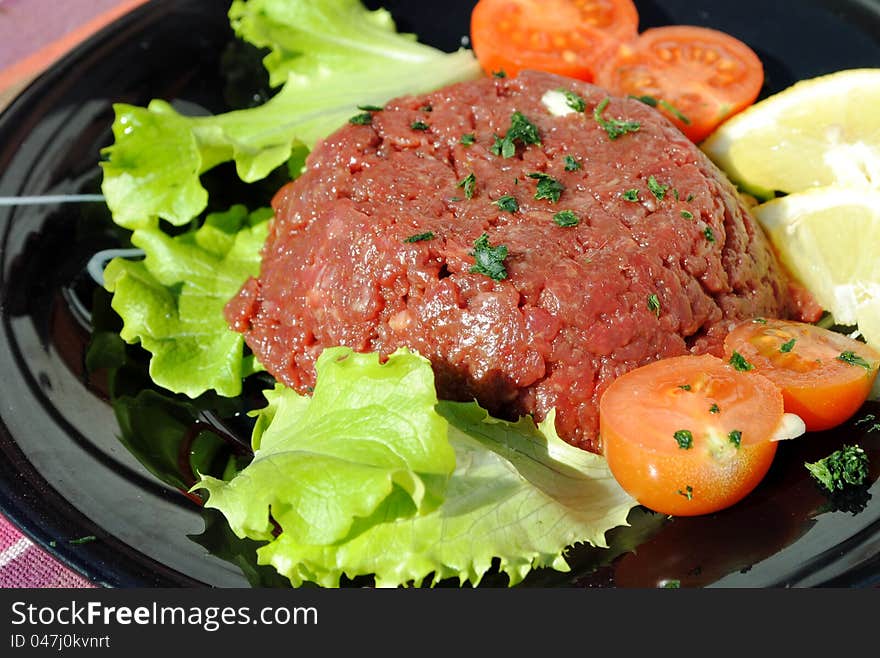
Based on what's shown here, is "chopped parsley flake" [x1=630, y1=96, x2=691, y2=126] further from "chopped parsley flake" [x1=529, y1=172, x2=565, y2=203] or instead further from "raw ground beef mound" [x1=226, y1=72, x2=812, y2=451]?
"chopped parsley flake" [x1=529, y1=172, x2=565, y2=203]

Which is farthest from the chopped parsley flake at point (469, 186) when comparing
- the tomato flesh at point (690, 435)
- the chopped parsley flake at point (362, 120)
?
the tomato flesh at point (690, 435)

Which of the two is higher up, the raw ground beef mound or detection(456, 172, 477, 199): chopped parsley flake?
detection(456, 172, 477, 199): chopped parsley flake

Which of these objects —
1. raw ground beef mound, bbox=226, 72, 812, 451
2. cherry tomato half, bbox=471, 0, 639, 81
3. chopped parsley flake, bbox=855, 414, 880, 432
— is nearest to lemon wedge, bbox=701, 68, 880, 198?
raw ground beef mound, bbox=226, 72, 812, 451

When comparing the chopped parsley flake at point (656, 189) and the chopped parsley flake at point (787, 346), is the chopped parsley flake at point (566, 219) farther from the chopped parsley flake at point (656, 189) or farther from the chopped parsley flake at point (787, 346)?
the chopped parsley flake at point (787, 346)

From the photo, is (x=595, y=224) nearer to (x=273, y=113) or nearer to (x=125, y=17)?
(x=273, y=113)

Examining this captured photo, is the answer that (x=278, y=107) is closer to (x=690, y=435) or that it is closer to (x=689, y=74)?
(x=689, y=74)

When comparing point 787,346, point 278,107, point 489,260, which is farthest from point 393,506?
point 278,107

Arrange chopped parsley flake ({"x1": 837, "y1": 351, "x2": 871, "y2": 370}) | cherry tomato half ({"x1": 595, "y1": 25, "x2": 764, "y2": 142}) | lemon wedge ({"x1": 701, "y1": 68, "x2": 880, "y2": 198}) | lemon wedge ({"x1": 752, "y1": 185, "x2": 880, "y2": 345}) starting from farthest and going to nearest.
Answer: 1. cherry tomato half ({"x1": 595, "y1": 25, "x2": 764, "y2": 142})
2. lemon wedge ({"x1": 701, "y1": 68, "x2": 880, "y2": 198})
3. lemon wedge ({"x1": 752, "y1": 185, "x2": 880, "y2": 345})
4. chopped parsley flake ({"x1": 837, "y1": 351, "x2": 871, "y2": 370})
